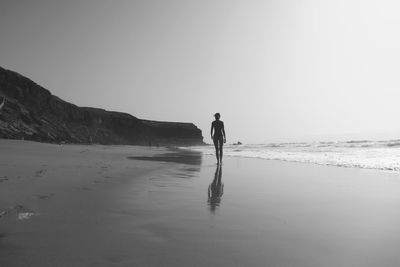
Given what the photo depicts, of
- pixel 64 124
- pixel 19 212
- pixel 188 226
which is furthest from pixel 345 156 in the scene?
pixel 64 124

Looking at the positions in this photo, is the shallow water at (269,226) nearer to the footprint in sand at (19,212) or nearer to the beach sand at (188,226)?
the beach sand at (188,226)

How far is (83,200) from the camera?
421cm

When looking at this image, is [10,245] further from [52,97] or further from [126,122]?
[126,122]

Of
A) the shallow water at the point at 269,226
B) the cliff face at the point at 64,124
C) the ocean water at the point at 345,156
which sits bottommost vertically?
the shallow water at the point at 269,226

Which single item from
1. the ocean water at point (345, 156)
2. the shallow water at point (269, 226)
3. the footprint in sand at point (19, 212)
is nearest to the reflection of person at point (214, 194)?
the shallow water at point (269, 226)

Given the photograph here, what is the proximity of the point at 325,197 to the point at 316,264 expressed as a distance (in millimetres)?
3212

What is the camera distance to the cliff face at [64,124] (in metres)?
30.5

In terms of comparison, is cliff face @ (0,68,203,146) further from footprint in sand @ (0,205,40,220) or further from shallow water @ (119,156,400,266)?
shallow water @ (119,156,400,266)

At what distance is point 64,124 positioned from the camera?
4662 cm

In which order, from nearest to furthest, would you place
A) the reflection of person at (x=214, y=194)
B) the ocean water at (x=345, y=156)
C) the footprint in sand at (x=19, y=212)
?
the footprint in sand at (x=19, y=212)
the reflection of person at (x=214, y=194)
the ocean water at (x=345, y=156)

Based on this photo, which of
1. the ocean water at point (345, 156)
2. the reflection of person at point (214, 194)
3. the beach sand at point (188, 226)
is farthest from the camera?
the ocean water at point (345, 156)

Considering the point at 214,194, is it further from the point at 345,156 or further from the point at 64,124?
the point at 64,124

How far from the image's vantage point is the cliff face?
30.5 m

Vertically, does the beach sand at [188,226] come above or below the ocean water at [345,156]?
below
